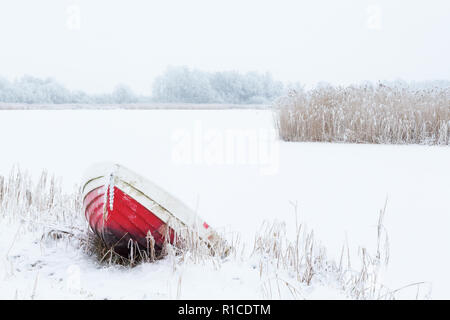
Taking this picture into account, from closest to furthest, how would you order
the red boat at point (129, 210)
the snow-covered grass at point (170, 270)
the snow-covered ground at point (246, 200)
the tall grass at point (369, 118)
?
the snow-covered grass at point (170, 270), the snow-covered ground at point (246, 200), the red boat at point (129, 210), the tall grass at point (369, 118)

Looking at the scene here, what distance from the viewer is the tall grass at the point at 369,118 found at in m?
6.93

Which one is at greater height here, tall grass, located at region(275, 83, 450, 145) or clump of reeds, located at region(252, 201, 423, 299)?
tall grass, located at region(275, 83, 450, 145)

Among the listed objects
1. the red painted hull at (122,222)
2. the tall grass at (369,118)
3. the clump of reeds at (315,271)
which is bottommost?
the clump of reeds at (315,271)

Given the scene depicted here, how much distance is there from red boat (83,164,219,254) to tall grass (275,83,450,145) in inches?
216

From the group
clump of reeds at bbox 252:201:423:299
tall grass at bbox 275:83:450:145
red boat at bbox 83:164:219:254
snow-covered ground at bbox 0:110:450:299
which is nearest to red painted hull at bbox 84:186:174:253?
red boat at bbox 83:164:219:254

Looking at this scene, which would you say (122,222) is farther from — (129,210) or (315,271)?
A: (315,271)

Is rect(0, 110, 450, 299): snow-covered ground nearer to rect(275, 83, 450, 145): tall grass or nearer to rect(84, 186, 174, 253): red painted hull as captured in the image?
rect(84, 186, 174, 253): red painted hull

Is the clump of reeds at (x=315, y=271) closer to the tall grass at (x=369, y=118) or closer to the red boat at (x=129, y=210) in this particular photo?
the red boat at (x=129, y=210)

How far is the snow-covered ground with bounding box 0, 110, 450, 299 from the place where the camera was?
1799 millimetres

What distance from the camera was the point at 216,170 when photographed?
493 cm

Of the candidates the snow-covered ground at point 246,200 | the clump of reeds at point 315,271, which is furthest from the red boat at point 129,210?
the clump of reeds at point 315,271
